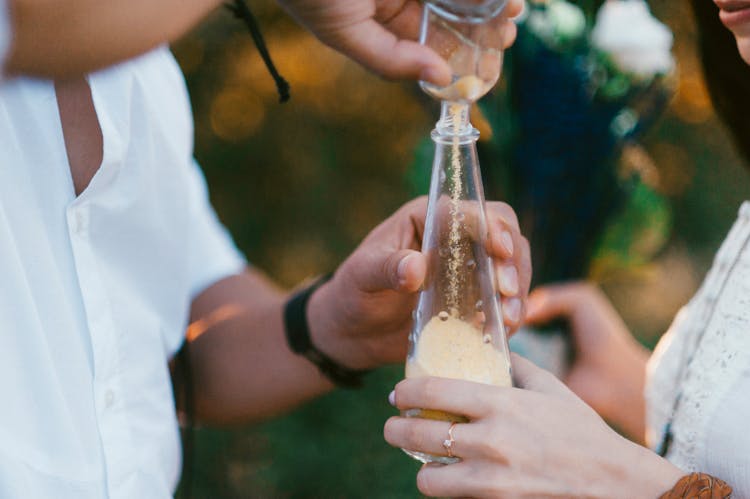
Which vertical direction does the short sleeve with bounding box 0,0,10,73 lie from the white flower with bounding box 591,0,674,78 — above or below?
above

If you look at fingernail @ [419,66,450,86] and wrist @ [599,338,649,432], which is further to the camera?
wrist @ [599,338,649,432]

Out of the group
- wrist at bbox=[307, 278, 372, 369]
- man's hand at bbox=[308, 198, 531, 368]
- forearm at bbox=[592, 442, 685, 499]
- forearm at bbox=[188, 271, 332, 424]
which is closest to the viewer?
forearm at bbox=[592, 442, 685, 499]

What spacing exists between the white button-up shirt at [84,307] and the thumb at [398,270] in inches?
13.7

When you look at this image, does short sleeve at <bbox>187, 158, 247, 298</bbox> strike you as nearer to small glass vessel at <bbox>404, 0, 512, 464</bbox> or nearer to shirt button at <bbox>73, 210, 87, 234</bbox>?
shirt button at <bbox>73, 210, 87, 234</bbox>

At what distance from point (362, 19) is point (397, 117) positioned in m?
2.57

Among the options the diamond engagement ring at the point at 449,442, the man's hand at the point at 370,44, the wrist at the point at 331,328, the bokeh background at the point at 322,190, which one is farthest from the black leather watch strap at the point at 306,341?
the bokeh background at the point at 322,190

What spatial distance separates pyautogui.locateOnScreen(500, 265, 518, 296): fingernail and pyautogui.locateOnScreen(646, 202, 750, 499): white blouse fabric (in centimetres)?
34

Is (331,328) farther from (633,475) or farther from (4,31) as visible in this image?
(4,31)

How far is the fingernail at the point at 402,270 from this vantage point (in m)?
0.92

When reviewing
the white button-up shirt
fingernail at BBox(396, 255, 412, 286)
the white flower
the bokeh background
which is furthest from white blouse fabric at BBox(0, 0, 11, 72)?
the bokeh background

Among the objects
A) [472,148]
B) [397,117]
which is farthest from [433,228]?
[397,117]

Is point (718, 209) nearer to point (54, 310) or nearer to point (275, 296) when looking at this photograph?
point (275, 296)

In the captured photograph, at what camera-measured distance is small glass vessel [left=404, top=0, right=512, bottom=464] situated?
34.4 inches

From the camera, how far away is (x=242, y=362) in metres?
1.40
